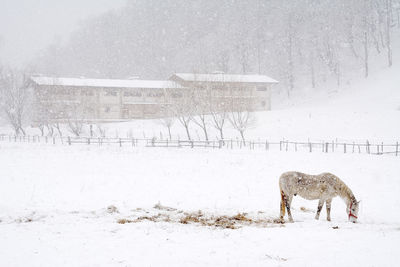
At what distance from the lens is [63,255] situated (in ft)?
23.0

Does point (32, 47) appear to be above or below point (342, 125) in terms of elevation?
above

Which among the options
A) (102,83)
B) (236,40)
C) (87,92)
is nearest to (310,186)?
(87,92)

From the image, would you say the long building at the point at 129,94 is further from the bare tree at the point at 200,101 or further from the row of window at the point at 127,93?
the bare tree at the point at 200,101

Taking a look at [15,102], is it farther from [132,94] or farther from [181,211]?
[181,211]

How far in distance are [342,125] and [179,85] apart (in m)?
28.8

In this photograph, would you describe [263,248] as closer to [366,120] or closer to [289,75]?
[366,120]

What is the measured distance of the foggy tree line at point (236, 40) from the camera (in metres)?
68.7

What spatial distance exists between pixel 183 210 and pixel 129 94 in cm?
4942

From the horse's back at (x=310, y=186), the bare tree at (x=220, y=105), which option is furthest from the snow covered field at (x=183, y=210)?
the bare tree at (x=220, y=105)

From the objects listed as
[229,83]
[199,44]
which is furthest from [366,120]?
[199,44]

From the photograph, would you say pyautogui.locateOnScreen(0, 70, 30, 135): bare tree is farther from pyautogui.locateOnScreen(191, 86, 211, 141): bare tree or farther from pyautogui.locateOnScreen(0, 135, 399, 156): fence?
pyautogui.locateOnScreen(191, 86, 211, 141): bare tree

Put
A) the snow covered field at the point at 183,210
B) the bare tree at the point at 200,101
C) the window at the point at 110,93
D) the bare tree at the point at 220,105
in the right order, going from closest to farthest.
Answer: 1. the snow covered field at the point at 183,210
2. the bare tree at the point at 220,105
3. the bare tree at the point at 200,101
4. the window at the point at 110,93

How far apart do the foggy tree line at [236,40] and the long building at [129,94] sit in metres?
8.00

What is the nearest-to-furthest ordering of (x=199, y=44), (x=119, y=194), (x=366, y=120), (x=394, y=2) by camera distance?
(x=119, y=194) < (x=366, y=120) < (x=394, y=2) < (x=199, y=44)
